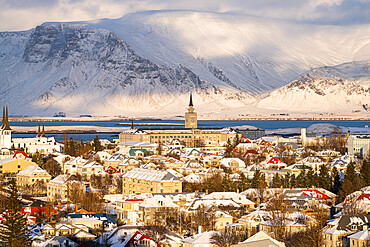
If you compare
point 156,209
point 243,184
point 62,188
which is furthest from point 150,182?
point 156,209

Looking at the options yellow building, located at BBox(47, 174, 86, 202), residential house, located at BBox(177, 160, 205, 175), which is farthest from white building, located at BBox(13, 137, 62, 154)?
yellow building, located at BBox(47, 174, 86, 202)

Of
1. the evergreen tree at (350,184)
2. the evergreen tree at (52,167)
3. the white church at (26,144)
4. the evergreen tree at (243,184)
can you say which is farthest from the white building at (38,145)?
the evergreen tree at (350,184)

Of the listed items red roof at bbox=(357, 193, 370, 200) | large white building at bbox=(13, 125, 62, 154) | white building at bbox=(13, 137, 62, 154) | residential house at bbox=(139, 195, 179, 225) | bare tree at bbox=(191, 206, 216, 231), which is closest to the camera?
bare tree at bbox=(191, 206, 216, 231)

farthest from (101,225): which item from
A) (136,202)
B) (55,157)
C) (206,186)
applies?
(55,157)

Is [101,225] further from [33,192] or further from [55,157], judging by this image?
[55,157]

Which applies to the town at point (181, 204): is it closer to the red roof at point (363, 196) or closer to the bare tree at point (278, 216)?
the bare tree at point (278, 216)

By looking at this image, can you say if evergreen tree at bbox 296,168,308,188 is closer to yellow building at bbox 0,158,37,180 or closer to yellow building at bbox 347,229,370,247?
yellow building at bbox 347,229,370,247
